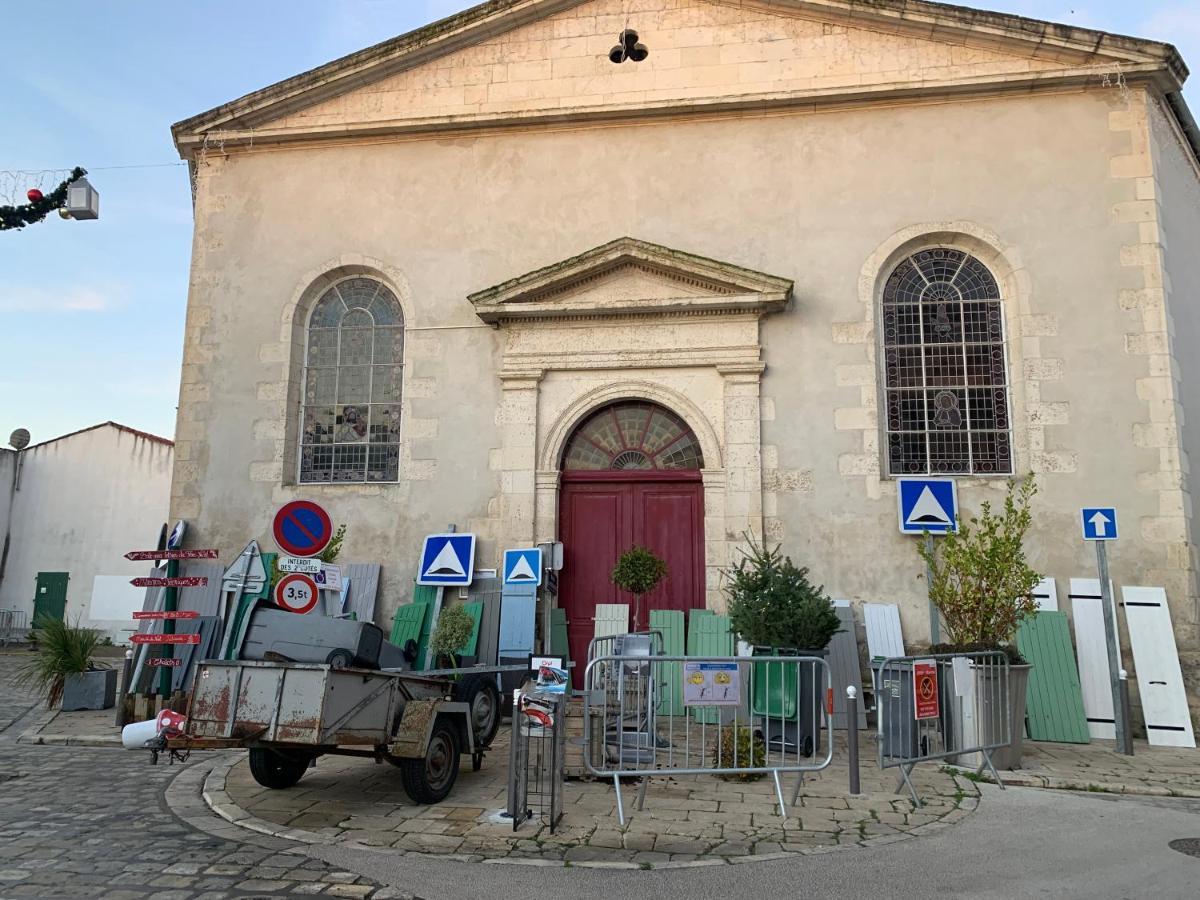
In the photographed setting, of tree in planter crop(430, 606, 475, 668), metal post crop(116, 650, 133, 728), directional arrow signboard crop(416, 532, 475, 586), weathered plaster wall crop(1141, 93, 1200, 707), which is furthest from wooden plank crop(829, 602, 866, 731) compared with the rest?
metal post crop(116, 650, 133, 728)

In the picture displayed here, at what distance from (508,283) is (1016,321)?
581 centimetres

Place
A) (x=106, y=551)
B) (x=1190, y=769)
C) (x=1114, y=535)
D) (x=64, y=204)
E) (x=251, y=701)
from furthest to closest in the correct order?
(x=106, y=551) < (x=64, y=204) < (x=1114, y=535) < (x=1190, y=769) < (x=251, y=701)

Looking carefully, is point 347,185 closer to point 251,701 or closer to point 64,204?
point 64,204

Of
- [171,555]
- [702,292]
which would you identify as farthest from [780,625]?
[171,555]

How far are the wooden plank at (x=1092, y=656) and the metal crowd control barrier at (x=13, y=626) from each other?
2370 centimetres

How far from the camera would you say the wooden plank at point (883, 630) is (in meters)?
9.99

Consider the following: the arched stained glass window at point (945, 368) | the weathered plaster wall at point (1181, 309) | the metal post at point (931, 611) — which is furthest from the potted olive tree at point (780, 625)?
the weathered plaster wall at point (1181, 309)

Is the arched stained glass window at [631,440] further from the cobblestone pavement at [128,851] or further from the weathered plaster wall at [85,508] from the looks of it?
the weathered plaster wall at [85,508]

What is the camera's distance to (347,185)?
40.5ft

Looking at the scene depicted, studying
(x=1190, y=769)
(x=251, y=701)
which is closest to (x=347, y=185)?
(x=251, y=701)

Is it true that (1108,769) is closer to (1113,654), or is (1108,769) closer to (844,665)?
(1113,654)

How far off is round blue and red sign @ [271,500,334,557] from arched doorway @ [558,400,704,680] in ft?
13.5

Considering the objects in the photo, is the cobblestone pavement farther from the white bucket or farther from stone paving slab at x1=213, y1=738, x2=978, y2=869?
the white bucket

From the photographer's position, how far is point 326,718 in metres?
5.78
